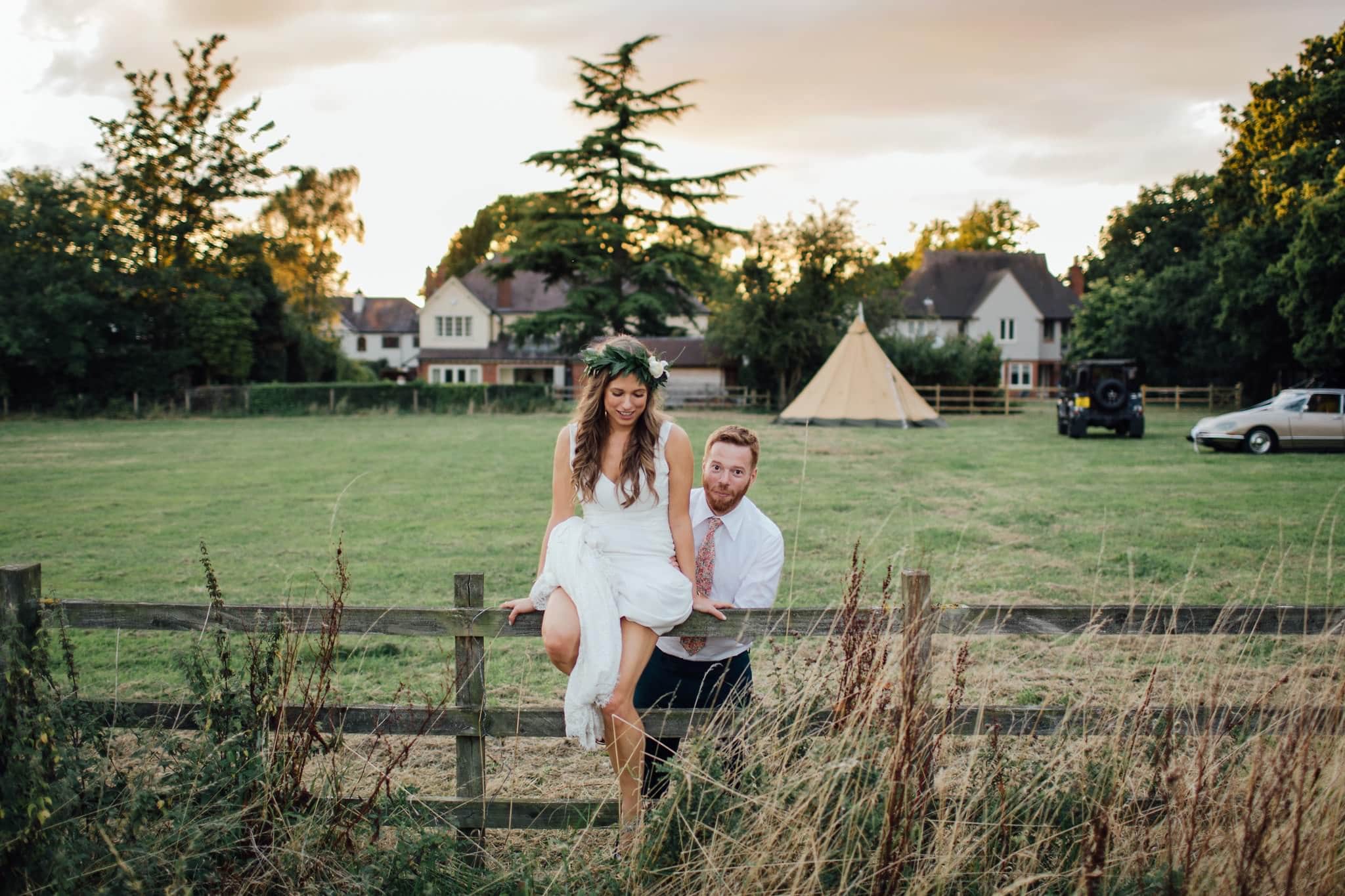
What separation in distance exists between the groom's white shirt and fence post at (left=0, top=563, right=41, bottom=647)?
2.08 meters

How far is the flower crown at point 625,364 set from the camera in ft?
11.4

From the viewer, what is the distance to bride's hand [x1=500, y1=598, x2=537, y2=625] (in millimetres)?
3275

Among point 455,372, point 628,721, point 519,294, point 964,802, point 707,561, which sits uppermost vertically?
point 519,294

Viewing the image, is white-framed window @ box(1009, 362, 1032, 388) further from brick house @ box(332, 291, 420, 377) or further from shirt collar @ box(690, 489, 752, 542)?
shirt collar @ box(690, 489, 752, 542)

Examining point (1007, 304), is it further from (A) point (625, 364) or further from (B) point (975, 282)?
(A) point (625, 364)

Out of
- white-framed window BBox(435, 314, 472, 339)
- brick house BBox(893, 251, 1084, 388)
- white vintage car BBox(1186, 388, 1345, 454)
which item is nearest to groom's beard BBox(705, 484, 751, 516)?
white vintage car BBox(1186, 388, 1345, 454)

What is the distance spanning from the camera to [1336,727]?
3.25m

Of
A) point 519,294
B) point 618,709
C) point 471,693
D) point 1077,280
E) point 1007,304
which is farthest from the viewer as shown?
point 1077,280

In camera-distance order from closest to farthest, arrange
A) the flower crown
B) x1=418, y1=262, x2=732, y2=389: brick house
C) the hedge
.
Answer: the flower crown, the hedge, x1=418, y1=262, x2=732, y2=389: brick house

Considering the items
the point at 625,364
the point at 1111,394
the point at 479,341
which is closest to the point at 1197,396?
the point at 1111,394

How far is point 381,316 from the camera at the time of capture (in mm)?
73062

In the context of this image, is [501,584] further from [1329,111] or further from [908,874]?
[1329,111]

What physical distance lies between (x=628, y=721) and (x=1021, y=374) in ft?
197

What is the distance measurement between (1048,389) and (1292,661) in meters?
51.1
